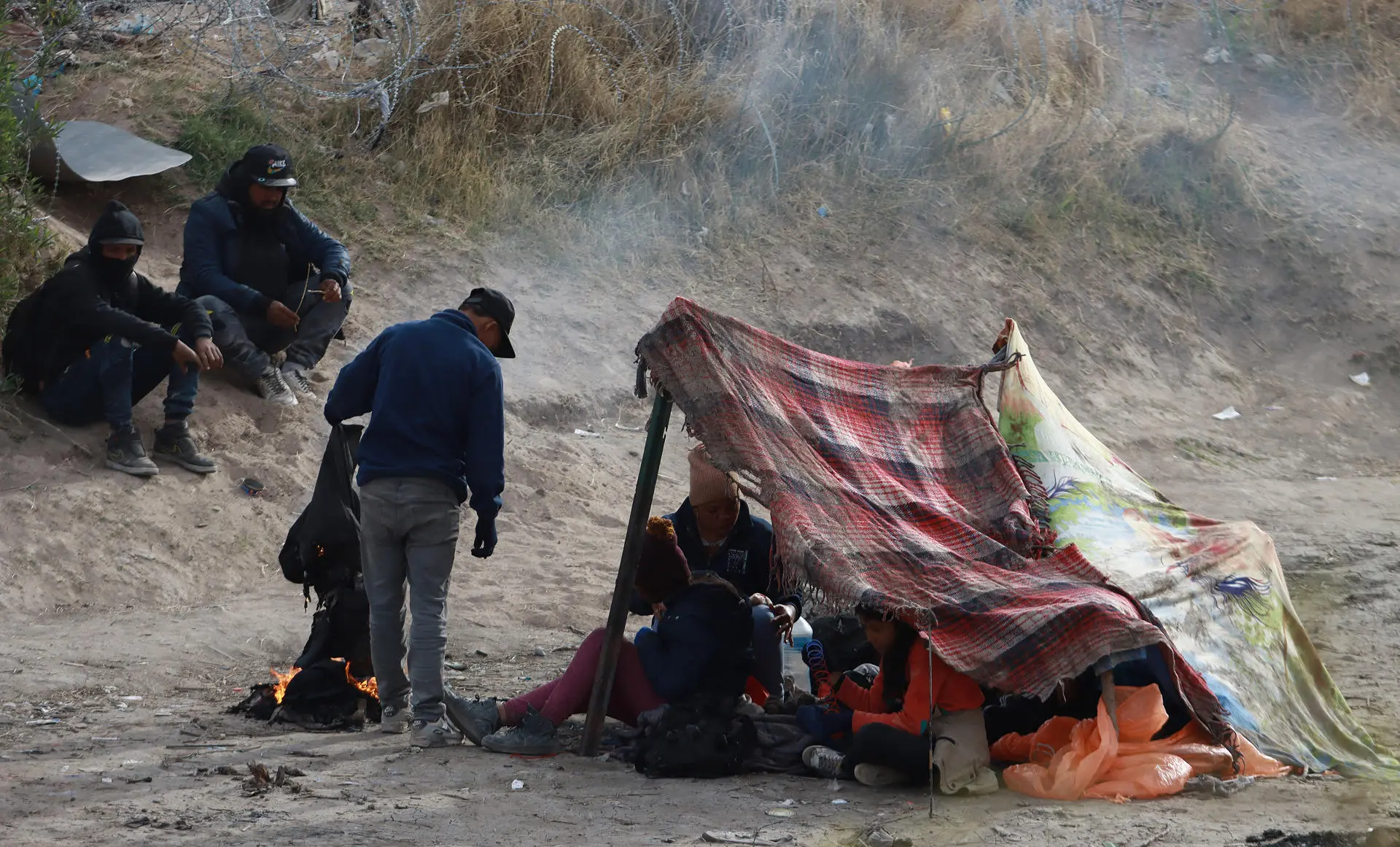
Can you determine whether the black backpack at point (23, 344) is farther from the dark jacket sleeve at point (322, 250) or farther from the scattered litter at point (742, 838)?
the scattered litter at point (742, 838)

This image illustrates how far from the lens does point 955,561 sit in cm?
473

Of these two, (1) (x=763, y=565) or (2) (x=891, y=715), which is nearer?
(2) (x=891, y=715)

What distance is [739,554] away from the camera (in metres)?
5.11

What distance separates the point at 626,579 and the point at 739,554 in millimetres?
513

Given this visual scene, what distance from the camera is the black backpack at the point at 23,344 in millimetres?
7043

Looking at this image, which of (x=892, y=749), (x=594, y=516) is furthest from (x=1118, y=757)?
(x=594, y=516)

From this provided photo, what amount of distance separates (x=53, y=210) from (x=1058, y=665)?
7252 mm

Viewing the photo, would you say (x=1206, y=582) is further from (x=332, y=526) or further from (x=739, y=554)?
(x=332, y=526)

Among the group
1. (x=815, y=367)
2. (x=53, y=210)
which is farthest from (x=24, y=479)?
(x=815, y=367)

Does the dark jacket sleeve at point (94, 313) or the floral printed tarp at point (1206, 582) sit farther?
the dark jacket sleeve at point (94, 313)

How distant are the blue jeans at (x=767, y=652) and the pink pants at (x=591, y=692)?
420 millimetres

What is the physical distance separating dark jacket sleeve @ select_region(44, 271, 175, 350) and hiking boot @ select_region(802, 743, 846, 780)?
3970 millimetres

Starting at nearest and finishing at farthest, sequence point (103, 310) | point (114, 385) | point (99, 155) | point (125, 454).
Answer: point (103, 310), point (114, 385), point (125, 454), point (99, 155)

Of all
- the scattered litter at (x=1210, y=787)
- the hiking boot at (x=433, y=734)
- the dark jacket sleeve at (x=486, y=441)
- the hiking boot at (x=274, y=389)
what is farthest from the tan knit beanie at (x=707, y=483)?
the hiking boot at (x=274, y=389)
